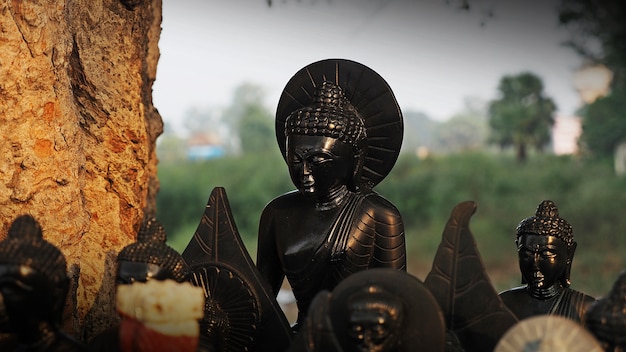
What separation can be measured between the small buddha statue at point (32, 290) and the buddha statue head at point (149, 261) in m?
0.17

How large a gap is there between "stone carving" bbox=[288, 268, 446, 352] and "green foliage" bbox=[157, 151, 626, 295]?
676cm

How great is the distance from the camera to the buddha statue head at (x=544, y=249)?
2.97 m

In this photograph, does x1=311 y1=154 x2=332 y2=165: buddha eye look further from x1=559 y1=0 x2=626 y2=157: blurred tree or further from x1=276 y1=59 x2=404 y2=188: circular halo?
x1=559 y1=0 x2=626 y2=157: blurred tree

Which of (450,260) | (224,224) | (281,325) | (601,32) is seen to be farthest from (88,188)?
(601,32)

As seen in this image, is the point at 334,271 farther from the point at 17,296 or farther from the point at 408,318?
the point at 17,296

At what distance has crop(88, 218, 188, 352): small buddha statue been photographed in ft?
7.96

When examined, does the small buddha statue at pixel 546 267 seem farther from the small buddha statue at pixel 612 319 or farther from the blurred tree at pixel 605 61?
the blurred tree at pixel 605 61

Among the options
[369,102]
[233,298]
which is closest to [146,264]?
[233,298]

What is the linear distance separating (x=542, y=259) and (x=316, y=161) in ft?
2.73

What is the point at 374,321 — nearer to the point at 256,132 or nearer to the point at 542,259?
the point at 542,259

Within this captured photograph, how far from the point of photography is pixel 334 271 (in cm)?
308

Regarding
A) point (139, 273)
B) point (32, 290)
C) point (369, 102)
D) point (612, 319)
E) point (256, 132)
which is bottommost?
point (32, 290)

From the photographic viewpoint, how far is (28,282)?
231 cm

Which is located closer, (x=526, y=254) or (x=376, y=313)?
(x=376, y=313)
